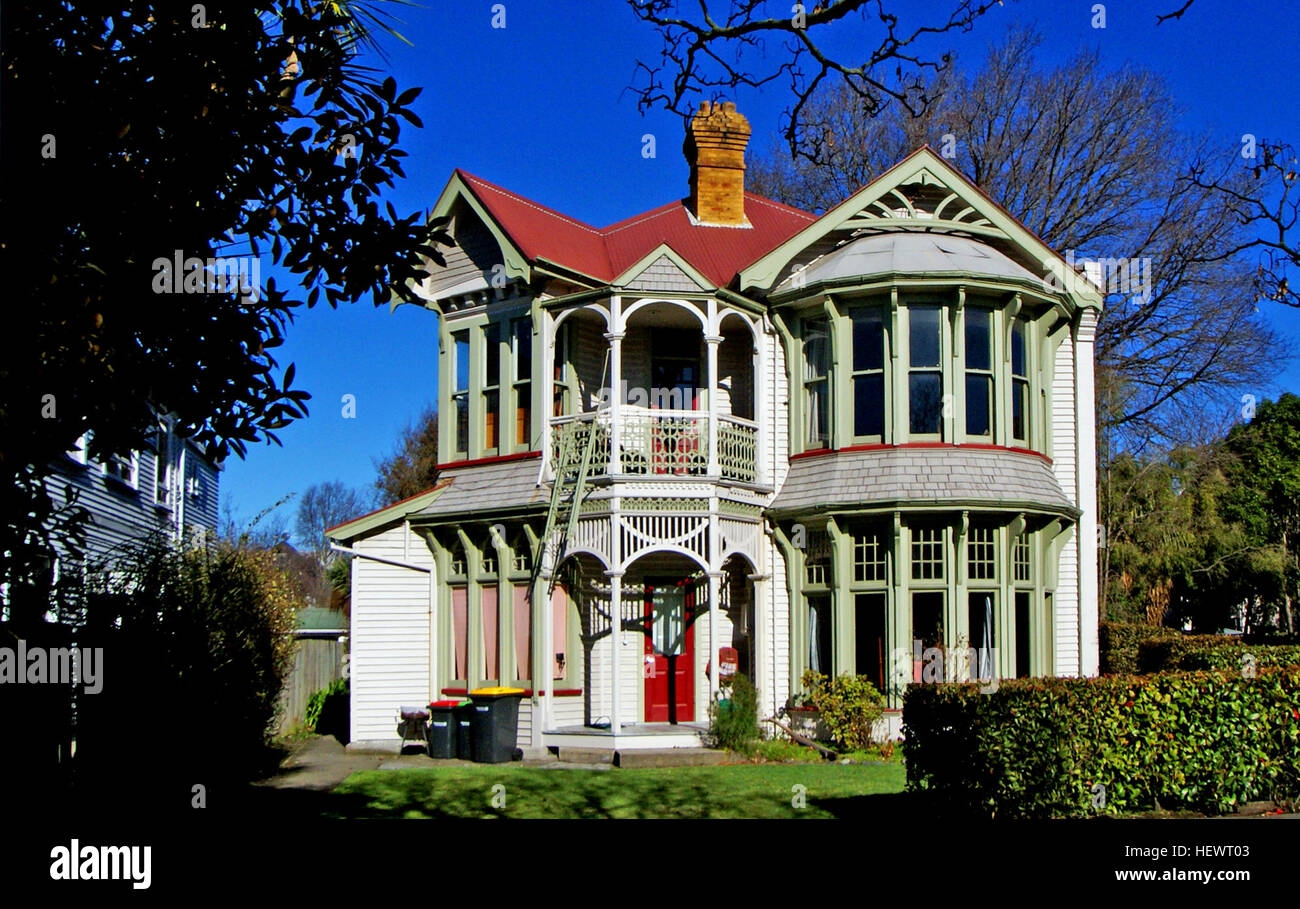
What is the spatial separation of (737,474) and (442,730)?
A: 588cm

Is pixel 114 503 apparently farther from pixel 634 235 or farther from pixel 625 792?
pixel 625 792

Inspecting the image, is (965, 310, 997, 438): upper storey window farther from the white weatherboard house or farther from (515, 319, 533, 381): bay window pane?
(515, 319, 533, 381): bay window pane

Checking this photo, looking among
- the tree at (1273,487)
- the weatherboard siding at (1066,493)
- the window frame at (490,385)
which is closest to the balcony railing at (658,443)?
the window frame at (490,385)

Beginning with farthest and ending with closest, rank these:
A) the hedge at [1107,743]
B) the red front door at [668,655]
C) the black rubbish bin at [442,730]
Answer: the red front door at [668,655] → the black rubbish bin at [442,730] → the hedge at [1107,743]

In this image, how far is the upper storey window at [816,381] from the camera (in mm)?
20047

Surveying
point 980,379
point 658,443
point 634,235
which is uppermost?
point 634,235

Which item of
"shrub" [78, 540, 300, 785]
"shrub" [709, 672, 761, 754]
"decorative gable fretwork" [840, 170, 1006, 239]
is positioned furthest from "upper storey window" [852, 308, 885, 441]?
"shrub" [78, 540, 300, 785]

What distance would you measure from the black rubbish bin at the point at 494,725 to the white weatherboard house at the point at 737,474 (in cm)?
58

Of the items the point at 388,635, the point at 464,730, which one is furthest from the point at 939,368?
the point at 388,635

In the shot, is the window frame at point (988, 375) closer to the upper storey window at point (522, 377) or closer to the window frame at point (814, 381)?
the window frame at point (814, 381)

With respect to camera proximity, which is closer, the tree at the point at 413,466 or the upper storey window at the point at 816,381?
the upper storey window at the point at 816,381

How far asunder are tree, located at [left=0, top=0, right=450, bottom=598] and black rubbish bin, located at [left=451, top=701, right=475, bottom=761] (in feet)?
36.9

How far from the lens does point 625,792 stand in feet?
49.3
